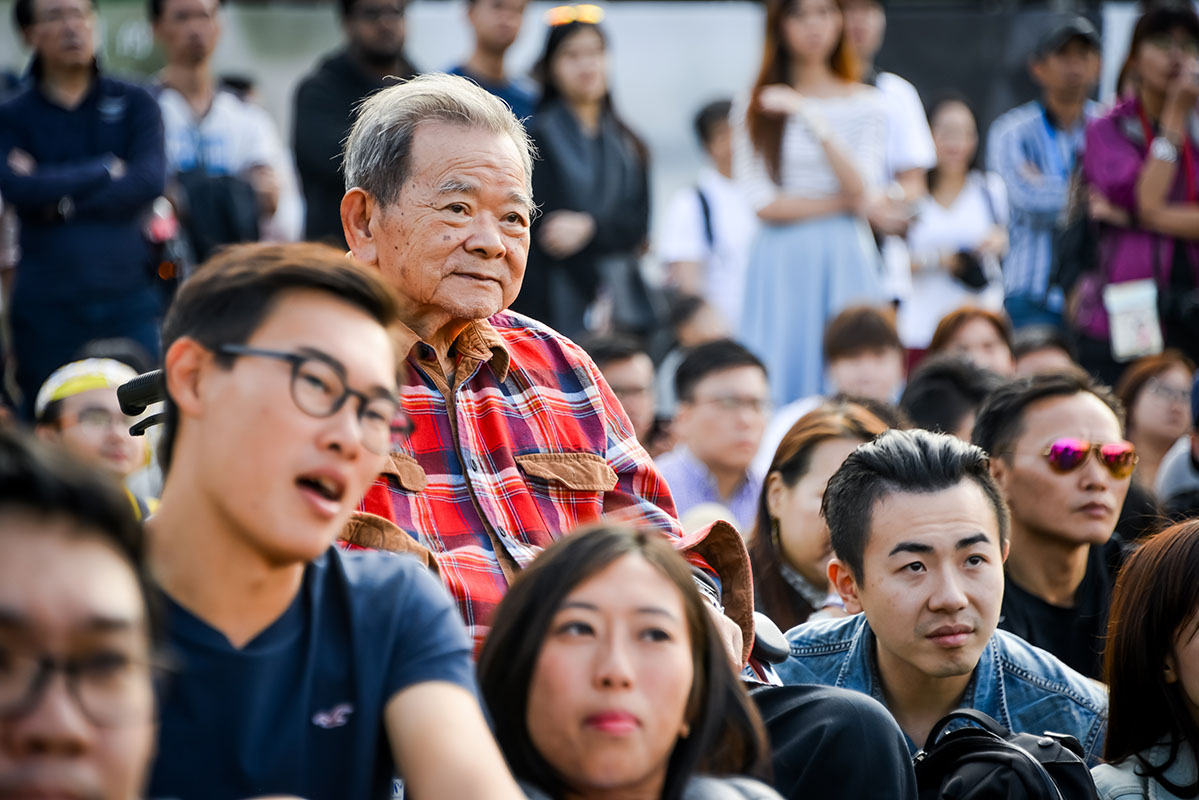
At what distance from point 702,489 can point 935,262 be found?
249 centimetres

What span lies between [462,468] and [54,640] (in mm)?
1374

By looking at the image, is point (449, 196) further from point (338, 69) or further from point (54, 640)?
point (338, 69)

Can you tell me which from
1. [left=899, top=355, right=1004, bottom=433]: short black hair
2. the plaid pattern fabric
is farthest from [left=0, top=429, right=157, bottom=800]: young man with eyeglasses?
[left=899, top=355, right=1004, bottom=433]: short black hair

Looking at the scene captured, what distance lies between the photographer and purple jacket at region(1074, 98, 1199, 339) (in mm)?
6426

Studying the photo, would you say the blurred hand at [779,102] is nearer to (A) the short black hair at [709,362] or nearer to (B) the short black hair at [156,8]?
(A) the short black hair at [709,362]

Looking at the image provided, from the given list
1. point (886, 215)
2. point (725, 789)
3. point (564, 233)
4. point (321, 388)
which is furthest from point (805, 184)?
point (321, 388)

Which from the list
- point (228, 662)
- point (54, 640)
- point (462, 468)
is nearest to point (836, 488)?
point (462, 468)

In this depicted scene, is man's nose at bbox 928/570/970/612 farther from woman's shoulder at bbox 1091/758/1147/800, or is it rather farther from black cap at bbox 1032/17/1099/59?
black cap at bbox 1032/17/1099/59

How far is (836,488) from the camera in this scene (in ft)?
11.5

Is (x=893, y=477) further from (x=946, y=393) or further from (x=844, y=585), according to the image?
(x=946, y=393)

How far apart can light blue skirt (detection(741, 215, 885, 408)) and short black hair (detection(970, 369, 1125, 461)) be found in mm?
2236

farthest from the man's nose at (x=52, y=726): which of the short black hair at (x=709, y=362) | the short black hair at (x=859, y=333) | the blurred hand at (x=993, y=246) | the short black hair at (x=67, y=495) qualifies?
the blurred hand at (x=993, y=246)

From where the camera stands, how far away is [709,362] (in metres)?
5.89

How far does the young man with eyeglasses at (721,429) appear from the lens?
228 inches
